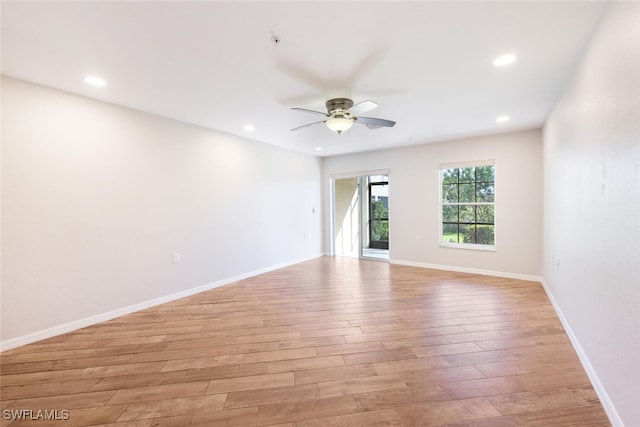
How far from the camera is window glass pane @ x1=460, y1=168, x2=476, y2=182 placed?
548cm

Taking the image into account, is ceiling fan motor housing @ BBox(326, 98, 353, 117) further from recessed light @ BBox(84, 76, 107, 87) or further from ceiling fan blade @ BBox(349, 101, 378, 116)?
recessed light @ BBox(84, 76, 107, 87)

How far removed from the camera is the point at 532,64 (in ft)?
8.45

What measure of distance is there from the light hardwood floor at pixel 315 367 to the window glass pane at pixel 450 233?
1.90m

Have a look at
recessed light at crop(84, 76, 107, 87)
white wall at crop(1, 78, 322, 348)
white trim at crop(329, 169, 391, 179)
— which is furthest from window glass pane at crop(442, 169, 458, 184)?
recessed light at crop(84, 76, 107, 87)

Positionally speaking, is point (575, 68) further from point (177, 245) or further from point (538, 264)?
point (177, 245)

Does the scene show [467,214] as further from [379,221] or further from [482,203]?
[379,221]

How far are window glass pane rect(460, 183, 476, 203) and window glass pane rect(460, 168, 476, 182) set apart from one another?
98 millimetres

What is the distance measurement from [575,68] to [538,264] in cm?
337

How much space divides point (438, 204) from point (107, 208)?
17.8 ft

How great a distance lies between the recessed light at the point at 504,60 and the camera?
2436 millimetres

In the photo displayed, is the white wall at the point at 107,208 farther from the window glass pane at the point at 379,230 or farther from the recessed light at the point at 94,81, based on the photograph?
the window glass pane at the point at 379,230

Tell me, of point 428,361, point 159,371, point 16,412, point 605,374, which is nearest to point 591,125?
point 605,374

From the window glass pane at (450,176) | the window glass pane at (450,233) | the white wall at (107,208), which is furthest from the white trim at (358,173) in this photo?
the white wall at (107,208)

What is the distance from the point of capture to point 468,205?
5.53 m
